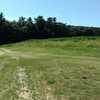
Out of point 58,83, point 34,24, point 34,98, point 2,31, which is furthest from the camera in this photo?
point 34,24

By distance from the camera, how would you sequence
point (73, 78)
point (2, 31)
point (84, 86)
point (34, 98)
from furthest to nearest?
point (2, 31), point (73, 78), point (84, 86), point (34, 98)

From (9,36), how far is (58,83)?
82769 millimetres

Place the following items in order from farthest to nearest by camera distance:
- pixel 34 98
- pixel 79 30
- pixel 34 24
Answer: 1. pixel 79 30
2. pixel 34 24
3. pixel 34 98

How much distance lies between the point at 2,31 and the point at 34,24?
14.9 metres

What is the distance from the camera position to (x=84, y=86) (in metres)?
16.3

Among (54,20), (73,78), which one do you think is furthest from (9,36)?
(73,78)

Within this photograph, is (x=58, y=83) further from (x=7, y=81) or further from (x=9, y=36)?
(x=9, y=36)

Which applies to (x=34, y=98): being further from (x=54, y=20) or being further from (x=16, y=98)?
(x=54, y=20)

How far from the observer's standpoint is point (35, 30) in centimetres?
10681

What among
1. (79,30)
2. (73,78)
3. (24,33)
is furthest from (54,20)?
(73,78)

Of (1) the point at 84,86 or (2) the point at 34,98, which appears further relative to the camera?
(1) the point at 84,86

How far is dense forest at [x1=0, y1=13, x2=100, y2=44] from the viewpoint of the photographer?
9938 centimetres

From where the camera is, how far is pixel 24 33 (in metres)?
103

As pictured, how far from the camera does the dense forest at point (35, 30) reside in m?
99.4
